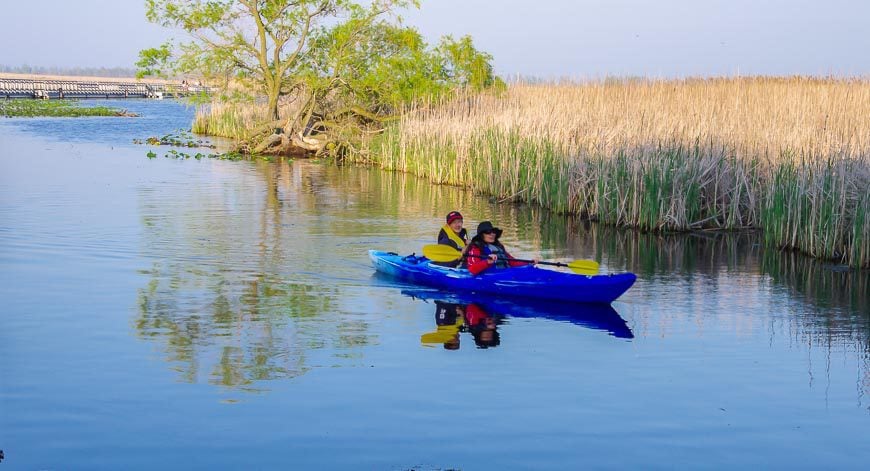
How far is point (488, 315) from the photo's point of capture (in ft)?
→ 36.7

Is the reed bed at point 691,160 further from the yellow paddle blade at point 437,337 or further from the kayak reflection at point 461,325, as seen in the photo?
the yellow paddle blade at point 437,337

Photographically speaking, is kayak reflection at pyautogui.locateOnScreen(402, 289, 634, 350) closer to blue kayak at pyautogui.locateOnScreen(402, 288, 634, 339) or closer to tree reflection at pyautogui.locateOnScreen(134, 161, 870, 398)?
blue kayak at pyautogui.locateOnScreen(402, 288, 634, 339)

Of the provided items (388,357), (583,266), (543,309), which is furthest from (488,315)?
(388,357)

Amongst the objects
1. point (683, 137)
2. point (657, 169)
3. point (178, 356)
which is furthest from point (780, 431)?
point (683, 137)

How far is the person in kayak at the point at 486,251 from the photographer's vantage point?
1222 cm

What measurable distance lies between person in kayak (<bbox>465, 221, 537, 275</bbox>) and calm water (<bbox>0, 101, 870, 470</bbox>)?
0.53m

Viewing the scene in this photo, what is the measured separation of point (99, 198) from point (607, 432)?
50.7ft

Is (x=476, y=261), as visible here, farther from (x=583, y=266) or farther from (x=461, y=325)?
(x=461, y=325)

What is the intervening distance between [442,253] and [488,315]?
165cm

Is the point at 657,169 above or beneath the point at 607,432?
above

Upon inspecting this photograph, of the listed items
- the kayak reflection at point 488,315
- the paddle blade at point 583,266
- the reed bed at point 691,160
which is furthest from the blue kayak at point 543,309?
the reed bed at point 691,160

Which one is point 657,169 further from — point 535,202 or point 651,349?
point 651,349

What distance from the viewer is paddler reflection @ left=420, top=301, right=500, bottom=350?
32.3ft

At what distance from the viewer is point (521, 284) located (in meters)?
11.9
